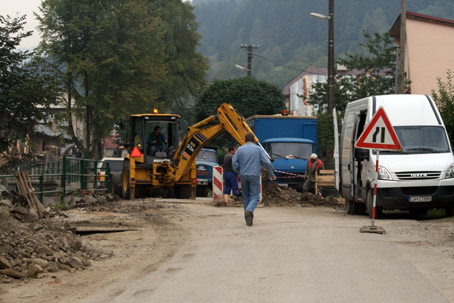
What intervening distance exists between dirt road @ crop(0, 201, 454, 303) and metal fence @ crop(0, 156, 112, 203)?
5.14 m

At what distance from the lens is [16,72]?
32.0 metres

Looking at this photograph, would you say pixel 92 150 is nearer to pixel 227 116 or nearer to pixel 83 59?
pixel 83 59

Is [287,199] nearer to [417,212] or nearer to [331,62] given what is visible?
[417,212]

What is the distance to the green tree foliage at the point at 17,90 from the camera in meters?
31.3

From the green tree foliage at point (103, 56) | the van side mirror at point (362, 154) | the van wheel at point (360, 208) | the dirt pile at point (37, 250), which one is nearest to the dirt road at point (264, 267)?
the dirt pile at point (37, 250)

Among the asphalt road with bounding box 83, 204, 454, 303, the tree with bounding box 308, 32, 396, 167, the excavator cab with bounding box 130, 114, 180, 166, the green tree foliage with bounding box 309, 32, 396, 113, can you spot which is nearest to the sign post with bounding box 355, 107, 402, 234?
the asphalt road with bounding box 83, 204, 454, 303

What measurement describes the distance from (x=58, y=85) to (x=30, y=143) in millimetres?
2577

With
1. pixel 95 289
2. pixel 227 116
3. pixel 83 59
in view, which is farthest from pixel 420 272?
pixel 83 59

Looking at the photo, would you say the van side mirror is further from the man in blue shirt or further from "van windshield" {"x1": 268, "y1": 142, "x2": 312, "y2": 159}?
"van windshield" {"x1": 268, "y1": 142, "x2": 312, "y2": 159}

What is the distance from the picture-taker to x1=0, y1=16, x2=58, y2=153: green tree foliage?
31.3 metres

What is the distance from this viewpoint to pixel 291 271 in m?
9.52

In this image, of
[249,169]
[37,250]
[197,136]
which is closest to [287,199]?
[197,136]

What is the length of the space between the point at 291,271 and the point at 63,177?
13639mm

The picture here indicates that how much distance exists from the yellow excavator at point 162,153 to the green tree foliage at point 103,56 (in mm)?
19055
